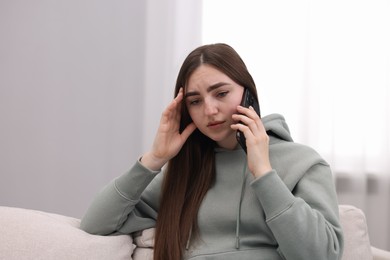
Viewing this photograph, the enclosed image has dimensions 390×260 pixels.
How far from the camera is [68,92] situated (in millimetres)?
2705

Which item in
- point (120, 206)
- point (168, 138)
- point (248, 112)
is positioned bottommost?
point (120, 206)

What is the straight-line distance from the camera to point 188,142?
62.7 inches

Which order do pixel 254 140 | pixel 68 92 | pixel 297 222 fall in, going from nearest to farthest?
pixel 297 222 < pixel 254 140 < pixel 68 92

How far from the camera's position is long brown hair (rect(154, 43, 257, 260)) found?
4.65 feet

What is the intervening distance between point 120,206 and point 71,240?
0.57ft

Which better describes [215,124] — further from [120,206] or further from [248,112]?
[120,206]

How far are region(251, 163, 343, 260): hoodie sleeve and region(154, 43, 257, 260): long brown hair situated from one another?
1.01ft

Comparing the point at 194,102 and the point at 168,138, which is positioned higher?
the point at 194,102

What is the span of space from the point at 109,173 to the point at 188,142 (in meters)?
1.27

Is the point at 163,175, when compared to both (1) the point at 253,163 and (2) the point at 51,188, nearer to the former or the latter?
(1) the point at 253,163

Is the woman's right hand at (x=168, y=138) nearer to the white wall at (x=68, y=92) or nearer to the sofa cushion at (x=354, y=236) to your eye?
the sofa cushion at (x=354, y=236)

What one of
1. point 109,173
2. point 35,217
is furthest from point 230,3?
point 35,217

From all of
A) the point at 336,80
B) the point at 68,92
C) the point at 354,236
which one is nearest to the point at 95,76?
the point at 68,92

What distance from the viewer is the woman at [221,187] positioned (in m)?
1.21
